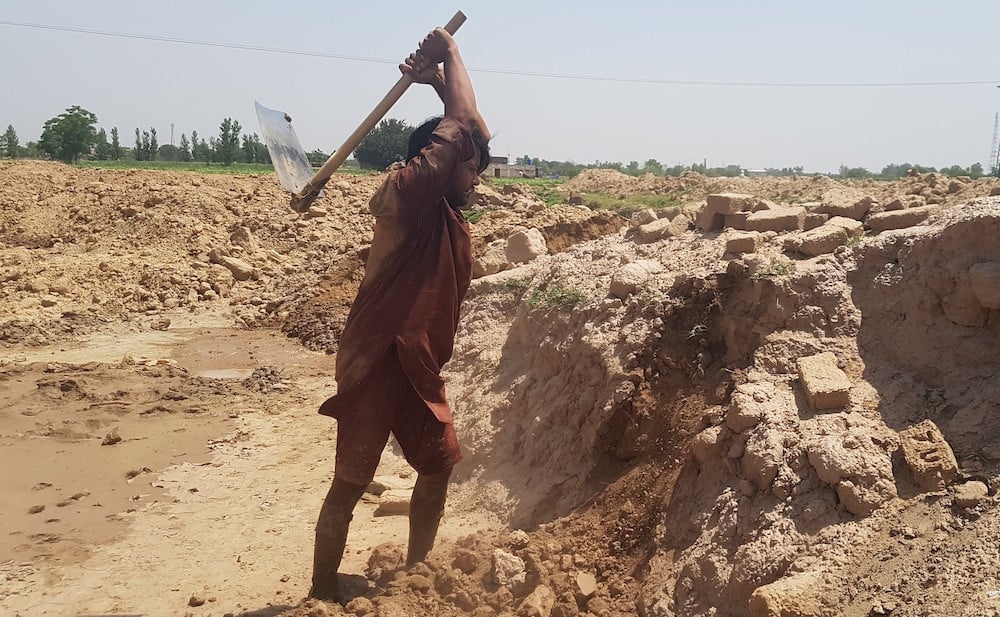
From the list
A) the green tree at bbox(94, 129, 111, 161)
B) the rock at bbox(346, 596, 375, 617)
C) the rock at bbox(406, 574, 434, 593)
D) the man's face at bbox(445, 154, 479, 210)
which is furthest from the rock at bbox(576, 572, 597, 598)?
the green tree at bbox(94, 129, 111, 161)

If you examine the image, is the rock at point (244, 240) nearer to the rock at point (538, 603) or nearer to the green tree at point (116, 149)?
the rock at point (538, 603)

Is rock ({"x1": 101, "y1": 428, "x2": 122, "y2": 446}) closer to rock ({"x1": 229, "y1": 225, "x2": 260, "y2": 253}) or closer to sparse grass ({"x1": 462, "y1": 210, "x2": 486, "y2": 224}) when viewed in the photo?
rock ({"x1": 229, "y1": 225, "x2": 260, "y2": 253})

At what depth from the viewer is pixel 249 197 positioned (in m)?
15.4

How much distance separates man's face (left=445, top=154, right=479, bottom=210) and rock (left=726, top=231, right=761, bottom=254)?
199 centimetres

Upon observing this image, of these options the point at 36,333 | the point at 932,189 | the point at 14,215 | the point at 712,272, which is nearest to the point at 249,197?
the point at 14,215

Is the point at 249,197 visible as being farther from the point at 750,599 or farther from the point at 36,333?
the point at 750,599

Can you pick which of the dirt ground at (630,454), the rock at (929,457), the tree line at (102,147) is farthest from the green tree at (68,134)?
the rock at (929,457)

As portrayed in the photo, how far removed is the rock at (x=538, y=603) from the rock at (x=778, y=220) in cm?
279

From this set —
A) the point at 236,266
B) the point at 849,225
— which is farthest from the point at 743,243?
the point at 236,266

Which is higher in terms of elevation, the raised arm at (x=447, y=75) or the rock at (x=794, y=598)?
the raised arm at (x=447, y=75)

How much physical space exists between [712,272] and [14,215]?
13435 mm

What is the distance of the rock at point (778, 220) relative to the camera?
5.02 meters

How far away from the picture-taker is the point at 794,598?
2756 mm

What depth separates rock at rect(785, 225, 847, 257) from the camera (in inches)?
174
